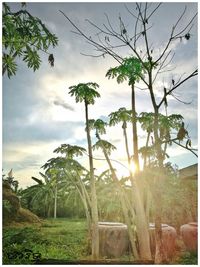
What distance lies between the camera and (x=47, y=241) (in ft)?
9.59

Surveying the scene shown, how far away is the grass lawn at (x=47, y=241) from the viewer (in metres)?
2.72

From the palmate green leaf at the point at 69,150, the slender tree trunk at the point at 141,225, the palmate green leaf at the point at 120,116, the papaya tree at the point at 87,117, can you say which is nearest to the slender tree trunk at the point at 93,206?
the papaya tree at the point at 87,117

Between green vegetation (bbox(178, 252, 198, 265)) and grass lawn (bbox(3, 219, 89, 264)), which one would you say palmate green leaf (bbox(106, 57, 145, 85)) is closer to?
grass lawn (bbox(3, 219, 89, 264))

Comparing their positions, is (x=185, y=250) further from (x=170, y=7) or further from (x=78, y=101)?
(x=170, y=7)

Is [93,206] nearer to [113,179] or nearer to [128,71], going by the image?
[113,179]

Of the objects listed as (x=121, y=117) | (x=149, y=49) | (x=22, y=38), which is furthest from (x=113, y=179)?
(x=22, y=38)

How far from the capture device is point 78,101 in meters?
3.01

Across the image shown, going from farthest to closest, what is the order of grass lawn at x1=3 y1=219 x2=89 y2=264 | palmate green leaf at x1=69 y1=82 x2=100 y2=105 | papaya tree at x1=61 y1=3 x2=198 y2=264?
palmate green leaf at x1=69 y1=82 x2=100 y2=105 < papaya tree at x1=61 y1=3 x2=198 y2=264 < grass lawn at x1=3 y1=219 x2=89 y2=264

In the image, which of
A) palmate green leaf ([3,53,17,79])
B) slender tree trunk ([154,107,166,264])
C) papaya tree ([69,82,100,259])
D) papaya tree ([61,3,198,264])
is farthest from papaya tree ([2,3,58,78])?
slender tree trunk ([154,107,166,264])

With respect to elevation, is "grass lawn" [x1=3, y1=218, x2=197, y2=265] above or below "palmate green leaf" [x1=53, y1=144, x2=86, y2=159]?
below

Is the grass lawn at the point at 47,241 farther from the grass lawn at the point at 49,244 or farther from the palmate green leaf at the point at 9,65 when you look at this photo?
the palmate green leaf at the point at 9,65

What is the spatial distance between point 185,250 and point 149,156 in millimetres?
866

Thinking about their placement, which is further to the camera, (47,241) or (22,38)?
(47,241)

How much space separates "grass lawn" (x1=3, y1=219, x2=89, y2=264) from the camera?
272 centimetres
